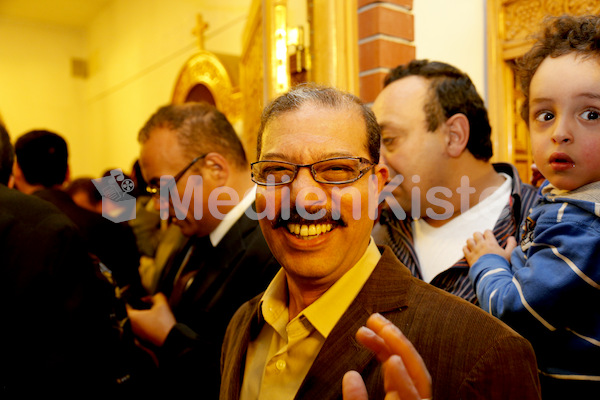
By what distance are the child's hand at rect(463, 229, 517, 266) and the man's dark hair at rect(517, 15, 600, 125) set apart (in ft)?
1.31

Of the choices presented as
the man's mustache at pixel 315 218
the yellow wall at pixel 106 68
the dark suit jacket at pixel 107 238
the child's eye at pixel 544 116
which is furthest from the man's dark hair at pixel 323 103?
the yellow wall at pixel 106 68

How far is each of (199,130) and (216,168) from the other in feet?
0.60

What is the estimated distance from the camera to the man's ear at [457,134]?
1700mm

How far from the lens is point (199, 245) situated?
80.6 inches

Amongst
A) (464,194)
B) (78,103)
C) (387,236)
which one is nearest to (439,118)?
(464,194)

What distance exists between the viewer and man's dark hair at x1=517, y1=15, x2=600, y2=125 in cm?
107

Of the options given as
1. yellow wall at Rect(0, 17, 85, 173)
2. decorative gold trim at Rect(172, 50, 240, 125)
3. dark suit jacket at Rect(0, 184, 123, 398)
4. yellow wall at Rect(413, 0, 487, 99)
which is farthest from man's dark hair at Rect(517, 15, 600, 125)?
yellow wall at Rect(0, 17, 85, 173)

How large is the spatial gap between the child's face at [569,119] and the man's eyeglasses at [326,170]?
1.39 ft

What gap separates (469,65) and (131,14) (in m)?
5.06

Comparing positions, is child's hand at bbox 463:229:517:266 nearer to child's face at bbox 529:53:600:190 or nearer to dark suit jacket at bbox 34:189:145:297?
child's face at bbox 529:53:600:190

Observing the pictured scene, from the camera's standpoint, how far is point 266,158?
1066 millimetres

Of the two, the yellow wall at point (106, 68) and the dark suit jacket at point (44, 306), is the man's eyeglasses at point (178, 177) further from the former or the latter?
the yellow wall at point (106, 68)

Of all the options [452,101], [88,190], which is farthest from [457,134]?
[88,190]

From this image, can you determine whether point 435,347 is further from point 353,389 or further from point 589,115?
point 589,115
